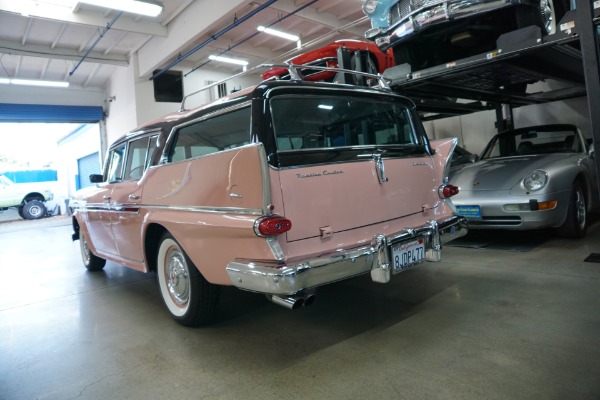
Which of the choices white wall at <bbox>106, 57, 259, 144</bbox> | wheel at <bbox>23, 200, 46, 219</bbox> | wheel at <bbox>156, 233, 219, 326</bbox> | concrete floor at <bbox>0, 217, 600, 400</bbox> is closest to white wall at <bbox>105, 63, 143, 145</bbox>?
white wall at <bbox>106, 57, 259, 144</bbox>

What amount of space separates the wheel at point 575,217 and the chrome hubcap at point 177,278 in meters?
4.22

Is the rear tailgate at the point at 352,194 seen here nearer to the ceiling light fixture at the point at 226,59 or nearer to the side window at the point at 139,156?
the side window at the point at 139,156

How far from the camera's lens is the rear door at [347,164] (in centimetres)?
238

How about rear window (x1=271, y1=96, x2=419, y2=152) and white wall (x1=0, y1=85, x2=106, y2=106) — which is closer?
rear window (x1=271, y1=96, x2=419, y2=152)

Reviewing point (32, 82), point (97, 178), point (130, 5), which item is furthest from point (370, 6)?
point (32, 82)

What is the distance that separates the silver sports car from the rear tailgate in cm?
170

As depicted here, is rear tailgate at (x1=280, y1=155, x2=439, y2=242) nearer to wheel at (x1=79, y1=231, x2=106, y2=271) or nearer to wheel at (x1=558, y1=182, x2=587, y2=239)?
wheel at (x1=558, y1=182, x2=587, y2=239)

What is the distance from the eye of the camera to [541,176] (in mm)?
4297

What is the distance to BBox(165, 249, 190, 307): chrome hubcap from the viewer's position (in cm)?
297

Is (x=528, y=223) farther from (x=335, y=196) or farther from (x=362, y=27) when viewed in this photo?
(x=362, y=27)

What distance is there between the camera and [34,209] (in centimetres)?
1788

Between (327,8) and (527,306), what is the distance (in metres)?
9.44

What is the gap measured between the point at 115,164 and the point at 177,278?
188 cm

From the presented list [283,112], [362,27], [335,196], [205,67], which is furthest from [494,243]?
[205,67]
